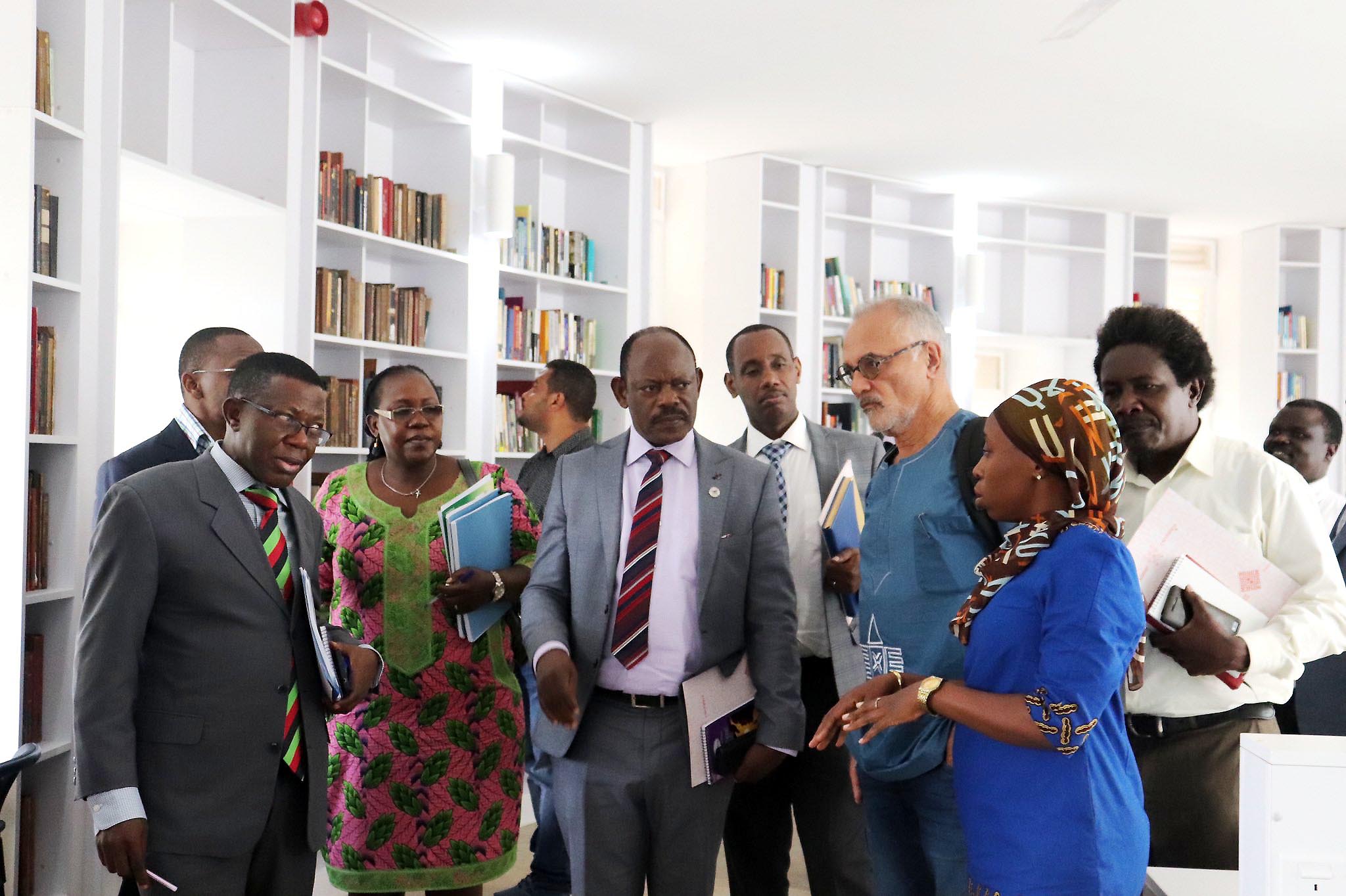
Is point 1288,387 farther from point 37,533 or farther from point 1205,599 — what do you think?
point 37,533

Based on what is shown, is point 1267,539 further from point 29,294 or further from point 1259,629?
point 29,294

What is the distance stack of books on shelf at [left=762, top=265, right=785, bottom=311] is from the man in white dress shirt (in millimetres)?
5510

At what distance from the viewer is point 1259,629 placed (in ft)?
7.13

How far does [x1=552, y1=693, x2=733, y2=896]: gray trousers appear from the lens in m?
2.45

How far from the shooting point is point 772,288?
7.84 metres

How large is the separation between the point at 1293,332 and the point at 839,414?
14.2 ft

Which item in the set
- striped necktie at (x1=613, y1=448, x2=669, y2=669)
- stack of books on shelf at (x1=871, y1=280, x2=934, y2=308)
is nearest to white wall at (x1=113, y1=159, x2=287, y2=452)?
striped necktie at (x1=613, y1=448, x2=669, y2=669)

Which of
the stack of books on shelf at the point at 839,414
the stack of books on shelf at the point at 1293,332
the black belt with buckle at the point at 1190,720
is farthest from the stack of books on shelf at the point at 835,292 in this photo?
the black belt with buckle at the point at 1190,720

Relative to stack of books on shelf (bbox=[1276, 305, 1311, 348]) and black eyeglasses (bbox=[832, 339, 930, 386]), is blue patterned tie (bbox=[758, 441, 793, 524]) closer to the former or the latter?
black eyeglasses (bbox=[832, 339, 930, 386])

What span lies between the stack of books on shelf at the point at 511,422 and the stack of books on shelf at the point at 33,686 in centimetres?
294

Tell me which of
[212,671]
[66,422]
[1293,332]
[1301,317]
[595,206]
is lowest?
[212,671]

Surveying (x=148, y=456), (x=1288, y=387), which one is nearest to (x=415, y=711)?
(x=148, y=456)

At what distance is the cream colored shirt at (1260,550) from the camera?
2.19m

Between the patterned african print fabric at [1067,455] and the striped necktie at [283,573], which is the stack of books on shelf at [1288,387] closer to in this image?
the patterned african print fabric at [1067,455]
